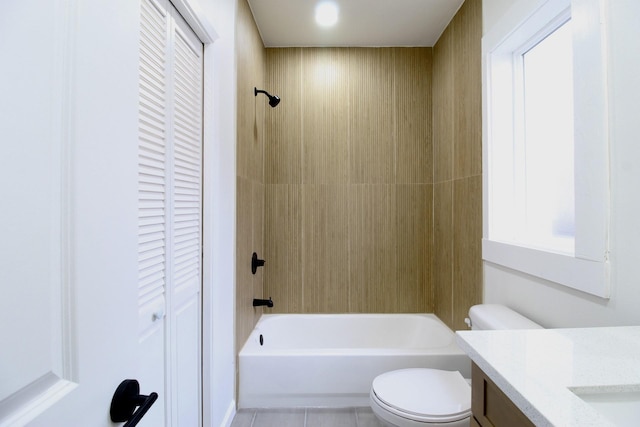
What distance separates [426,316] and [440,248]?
564mm

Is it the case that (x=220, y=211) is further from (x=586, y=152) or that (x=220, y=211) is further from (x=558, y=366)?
(x=586, y=152)

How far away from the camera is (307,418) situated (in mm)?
1895

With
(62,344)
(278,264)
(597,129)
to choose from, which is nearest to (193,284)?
(62,344)

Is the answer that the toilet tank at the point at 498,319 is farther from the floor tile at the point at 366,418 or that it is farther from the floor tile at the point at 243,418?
the floor tile at the point at 243,418

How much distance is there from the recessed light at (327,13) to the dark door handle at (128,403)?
89.3 inches

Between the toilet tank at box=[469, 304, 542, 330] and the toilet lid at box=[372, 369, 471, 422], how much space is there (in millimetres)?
291

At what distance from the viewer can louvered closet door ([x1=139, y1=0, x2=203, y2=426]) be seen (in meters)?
1.00

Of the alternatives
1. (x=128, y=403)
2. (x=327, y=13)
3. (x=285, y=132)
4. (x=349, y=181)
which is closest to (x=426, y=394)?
(x=128, y=403)

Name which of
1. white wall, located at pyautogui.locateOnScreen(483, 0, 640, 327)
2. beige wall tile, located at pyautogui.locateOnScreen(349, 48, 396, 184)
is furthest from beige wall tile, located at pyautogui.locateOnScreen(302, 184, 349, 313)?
white wall, located at pyautogui.locateOnScreen(483, 0, 640, 327)

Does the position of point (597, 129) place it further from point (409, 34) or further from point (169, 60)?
point (409, 34)

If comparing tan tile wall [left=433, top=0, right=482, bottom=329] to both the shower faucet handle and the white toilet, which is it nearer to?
the white toilet

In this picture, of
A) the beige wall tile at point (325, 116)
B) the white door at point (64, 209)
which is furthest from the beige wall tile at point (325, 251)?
the white door at point (64, 209)

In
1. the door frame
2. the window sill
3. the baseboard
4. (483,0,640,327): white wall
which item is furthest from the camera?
the baseboard

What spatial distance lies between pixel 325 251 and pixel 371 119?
1.14m
